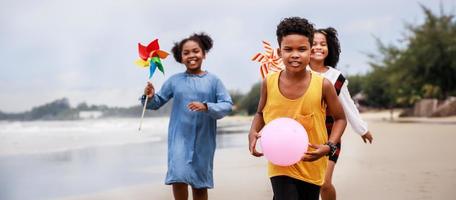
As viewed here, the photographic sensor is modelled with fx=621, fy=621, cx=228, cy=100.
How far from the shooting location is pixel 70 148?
15523 millimetres

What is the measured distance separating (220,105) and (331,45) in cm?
100

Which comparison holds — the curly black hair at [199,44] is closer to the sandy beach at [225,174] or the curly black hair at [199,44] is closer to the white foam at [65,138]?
the sandy beach at [225,174]

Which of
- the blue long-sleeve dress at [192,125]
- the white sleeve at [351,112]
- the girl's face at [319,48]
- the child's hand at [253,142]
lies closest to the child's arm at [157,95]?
the blue long-sleeve dress at [192,125]

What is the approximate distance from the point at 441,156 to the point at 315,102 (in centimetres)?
801

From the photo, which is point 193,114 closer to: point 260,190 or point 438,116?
point 260,190

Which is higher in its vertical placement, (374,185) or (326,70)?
(326,70)

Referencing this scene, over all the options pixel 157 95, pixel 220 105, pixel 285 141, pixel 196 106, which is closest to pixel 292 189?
pixel 285 141

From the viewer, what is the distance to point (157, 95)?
199 inches

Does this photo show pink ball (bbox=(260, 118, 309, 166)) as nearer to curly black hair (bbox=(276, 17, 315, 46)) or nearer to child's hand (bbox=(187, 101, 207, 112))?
curly black hair (bbox=(276, 17, 315, 46))

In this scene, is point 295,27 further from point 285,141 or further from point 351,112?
point 351,112

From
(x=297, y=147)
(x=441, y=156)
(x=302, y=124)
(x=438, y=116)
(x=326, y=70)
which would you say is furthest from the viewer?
(x=438, y=116)

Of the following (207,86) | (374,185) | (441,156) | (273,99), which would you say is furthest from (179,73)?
(441,156)

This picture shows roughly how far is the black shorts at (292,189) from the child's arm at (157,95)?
1.77 meters

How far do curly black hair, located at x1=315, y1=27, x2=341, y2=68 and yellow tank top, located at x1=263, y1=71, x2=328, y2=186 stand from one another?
148 cm
